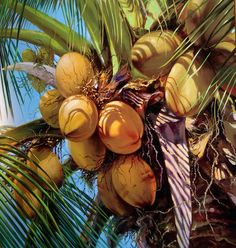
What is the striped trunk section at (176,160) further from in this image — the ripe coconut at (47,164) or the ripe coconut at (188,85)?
the ripe coconut at (47,164)

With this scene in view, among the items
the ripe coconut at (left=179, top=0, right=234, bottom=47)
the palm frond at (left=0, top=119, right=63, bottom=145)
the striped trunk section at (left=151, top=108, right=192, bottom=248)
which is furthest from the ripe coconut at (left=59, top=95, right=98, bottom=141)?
the ripe coconut at (left=179, top=0, right=234, bottom=47)

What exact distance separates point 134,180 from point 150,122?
291mm

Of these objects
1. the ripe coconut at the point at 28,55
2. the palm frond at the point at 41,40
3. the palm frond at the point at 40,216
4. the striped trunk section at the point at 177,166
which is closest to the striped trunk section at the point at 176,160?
the striped trunk section at the point at 177,166

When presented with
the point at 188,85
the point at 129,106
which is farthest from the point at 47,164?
the point at 188,85

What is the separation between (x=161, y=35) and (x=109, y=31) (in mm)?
252

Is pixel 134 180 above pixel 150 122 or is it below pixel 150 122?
below

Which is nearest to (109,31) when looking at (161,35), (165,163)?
(161,35)

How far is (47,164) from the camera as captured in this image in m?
3.53

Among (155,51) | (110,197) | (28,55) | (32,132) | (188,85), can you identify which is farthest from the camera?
(28,55)

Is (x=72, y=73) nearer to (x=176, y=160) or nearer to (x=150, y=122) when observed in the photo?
(x=150, y=122)

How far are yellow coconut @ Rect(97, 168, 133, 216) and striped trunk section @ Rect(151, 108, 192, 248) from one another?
27 cm

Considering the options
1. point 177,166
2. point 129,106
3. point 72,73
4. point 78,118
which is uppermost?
point 72,73

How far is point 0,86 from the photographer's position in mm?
3225

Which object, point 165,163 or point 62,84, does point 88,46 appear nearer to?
point 62,84
